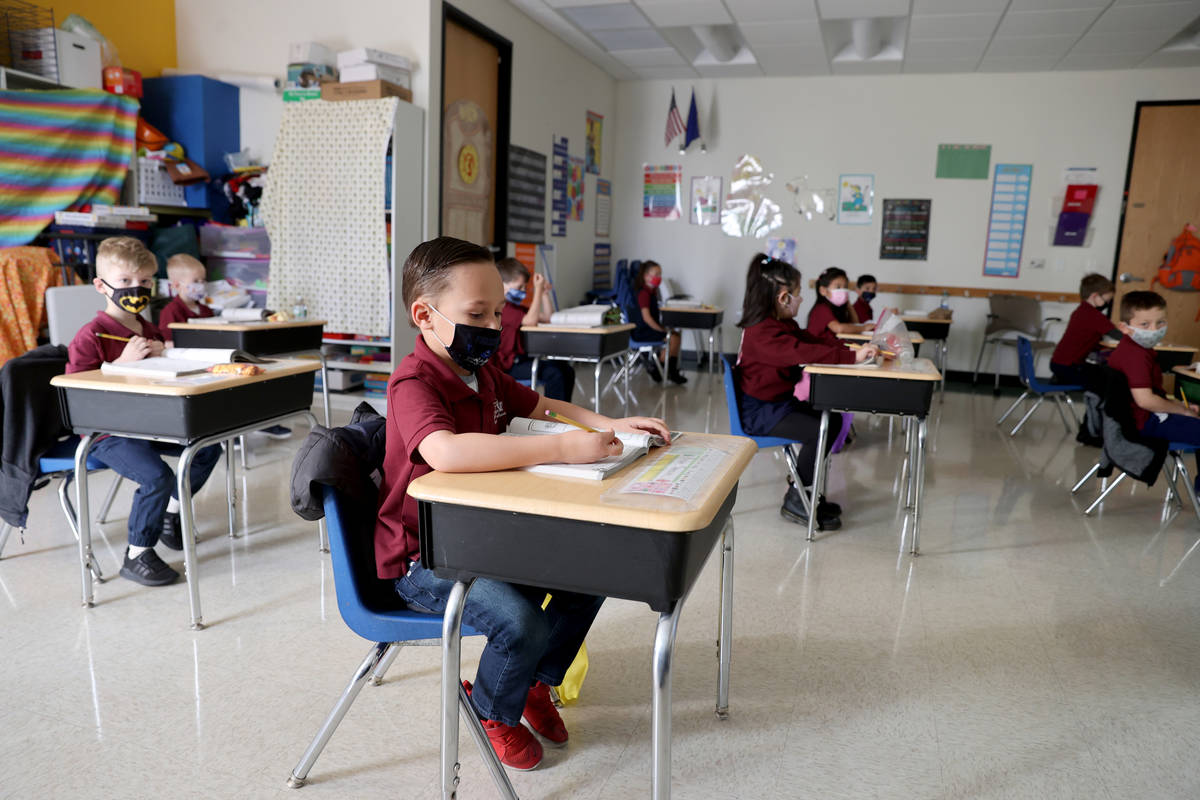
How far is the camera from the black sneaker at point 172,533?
2.84 m

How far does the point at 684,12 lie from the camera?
6.02m

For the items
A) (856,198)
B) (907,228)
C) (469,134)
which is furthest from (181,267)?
(907,228)

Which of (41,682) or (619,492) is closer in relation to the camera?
(619,492)

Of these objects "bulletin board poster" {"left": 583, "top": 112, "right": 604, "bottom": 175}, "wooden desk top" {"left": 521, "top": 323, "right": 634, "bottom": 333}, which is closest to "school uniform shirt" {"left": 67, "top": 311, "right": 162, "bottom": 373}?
"wooden desk top" {"left": 521, "top": 323, "right": 634, "bottom": 333}

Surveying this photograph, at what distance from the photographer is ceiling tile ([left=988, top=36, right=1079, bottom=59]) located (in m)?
6.33

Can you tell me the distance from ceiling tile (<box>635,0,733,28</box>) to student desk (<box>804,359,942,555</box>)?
150 inches

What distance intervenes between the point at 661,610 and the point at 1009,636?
1.63 m

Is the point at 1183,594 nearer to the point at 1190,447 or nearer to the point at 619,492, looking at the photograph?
the point at 1190,447

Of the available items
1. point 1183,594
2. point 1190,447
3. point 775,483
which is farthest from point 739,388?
point 1190,447

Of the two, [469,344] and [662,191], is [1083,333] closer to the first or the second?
[662,191]

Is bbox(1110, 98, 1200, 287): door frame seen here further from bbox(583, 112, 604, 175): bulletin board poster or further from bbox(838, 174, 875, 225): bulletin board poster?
bbox(583, 112, 604, 175): bulletin board poster

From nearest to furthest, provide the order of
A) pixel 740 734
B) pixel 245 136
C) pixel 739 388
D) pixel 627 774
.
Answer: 1. pixel 627 774
2. pixel 740 734
3. pixel 739 388
4. pixel 245 136

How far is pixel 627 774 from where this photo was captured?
167 cm

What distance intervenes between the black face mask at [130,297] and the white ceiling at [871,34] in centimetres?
422
